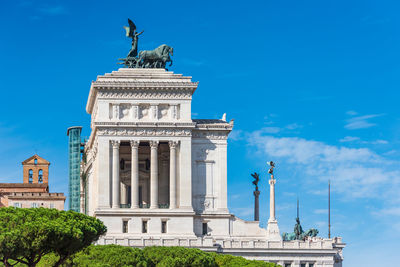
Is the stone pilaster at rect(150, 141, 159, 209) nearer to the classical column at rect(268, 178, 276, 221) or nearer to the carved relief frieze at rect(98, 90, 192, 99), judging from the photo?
the carved relief frieze at rect(98, 90, 192, 99)

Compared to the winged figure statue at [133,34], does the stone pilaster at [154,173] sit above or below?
below

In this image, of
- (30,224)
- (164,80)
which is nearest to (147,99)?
(164,80)

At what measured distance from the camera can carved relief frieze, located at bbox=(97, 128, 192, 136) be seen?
443ft

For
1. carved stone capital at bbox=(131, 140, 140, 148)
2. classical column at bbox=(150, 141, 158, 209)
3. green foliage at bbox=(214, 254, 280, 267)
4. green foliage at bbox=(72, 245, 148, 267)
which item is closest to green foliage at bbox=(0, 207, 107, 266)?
green foliage at bbox=(72, 245, 148, 267)

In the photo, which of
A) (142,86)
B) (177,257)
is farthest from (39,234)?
(142,86)

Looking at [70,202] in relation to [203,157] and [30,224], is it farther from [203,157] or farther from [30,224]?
[30,224]

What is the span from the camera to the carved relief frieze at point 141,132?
134875 millimetres

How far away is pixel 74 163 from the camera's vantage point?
7653 inches

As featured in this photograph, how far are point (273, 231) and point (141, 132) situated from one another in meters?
20.3

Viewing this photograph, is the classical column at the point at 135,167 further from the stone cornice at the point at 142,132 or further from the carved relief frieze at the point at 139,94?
the carved relief frieze at the point at 139,94

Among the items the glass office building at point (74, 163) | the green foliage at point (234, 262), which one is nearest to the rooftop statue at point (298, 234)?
the green foliage at point (234, 262)

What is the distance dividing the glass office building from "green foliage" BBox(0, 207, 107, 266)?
314ft

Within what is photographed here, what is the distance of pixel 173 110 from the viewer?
136125 mm

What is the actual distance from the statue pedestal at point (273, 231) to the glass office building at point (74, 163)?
6677cm
